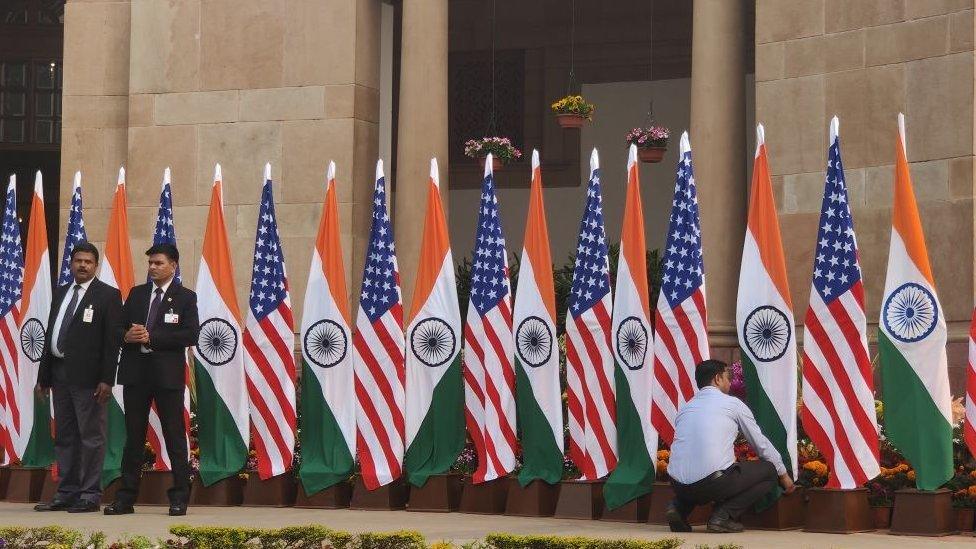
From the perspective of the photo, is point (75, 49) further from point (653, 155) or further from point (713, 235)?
point (713, 235)

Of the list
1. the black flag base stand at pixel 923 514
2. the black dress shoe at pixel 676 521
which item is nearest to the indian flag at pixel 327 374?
the black dress shoe at pixel 676 521

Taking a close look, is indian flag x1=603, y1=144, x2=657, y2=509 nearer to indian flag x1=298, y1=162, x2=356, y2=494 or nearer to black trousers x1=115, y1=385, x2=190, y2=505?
indian flag x1=298, y1=162, x2=356, y2=494

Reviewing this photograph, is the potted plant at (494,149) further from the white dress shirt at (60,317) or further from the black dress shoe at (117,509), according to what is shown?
the black dress shoe at (117,509)

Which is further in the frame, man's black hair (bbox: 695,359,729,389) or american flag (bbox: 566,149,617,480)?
american flag (bbox: 566,149,617,480)

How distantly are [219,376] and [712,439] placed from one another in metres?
5.19

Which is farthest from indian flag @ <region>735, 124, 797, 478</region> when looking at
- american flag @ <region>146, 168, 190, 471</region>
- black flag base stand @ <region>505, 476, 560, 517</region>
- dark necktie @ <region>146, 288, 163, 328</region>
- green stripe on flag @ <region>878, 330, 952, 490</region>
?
american flag @ <region>146, 168, 190, 471</region>

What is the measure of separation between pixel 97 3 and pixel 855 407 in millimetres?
13305

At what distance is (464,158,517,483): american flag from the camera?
1484 cm

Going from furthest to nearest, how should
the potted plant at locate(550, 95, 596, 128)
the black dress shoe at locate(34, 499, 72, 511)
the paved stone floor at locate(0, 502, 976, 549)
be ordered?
the potted plant at locate(550, 95, 596, 128), the black dress shoe at locate(34, 499, 72, 511), the paved stone floor at locate(0, 502, 976, 549)

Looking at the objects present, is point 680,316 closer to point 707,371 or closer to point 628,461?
point 707,371

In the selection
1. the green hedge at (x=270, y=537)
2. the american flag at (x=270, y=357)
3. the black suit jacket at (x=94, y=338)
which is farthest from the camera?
the american flag at (x=270, y=357)

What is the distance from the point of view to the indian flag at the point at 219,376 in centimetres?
1567

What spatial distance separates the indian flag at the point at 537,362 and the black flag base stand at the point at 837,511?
8.08ft

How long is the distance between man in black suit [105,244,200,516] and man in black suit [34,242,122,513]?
0.19 m
